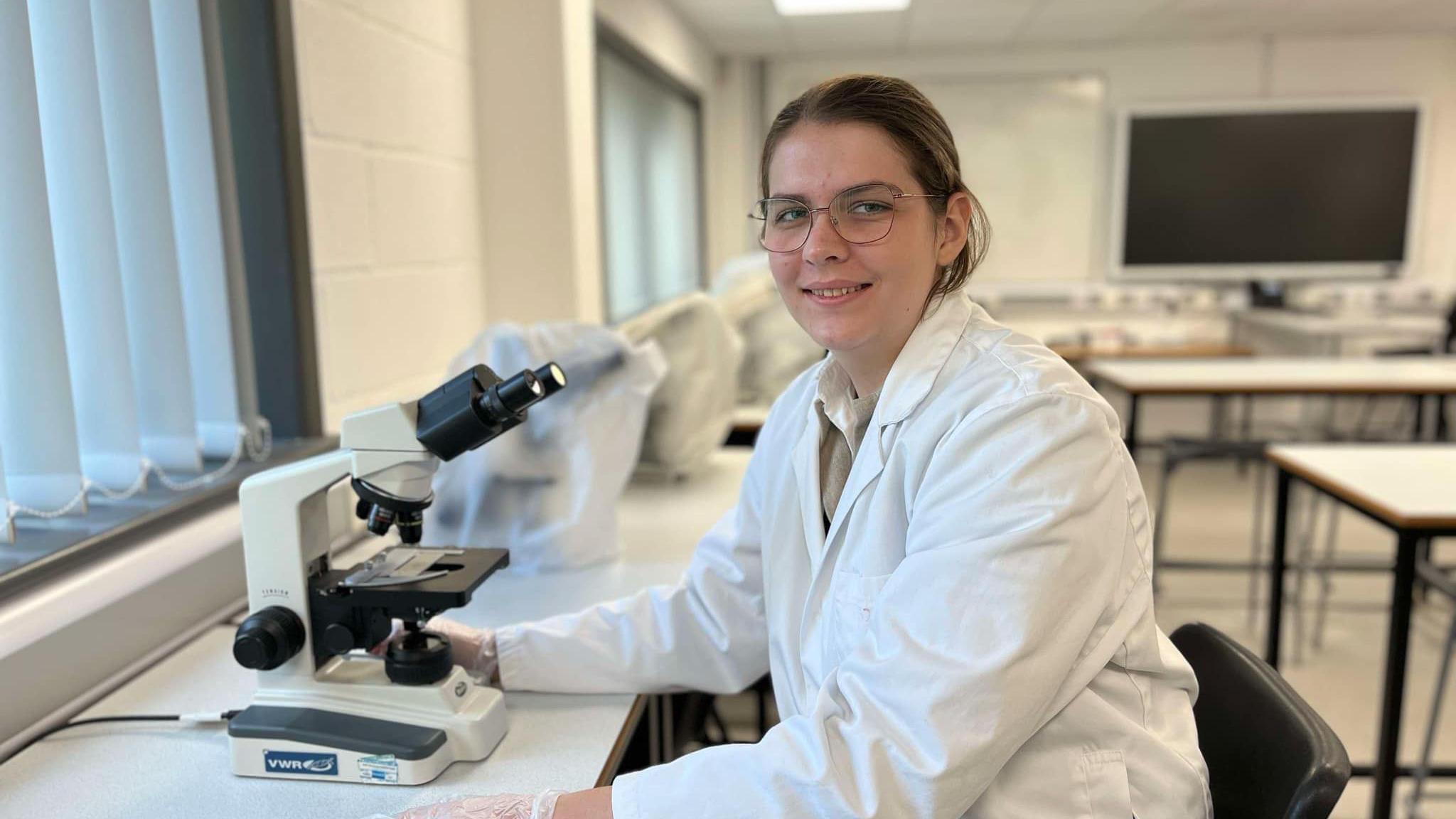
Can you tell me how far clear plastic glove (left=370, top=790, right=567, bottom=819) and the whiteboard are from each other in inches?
210

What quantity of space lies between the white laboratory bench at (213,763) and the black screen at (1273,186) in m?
5.27

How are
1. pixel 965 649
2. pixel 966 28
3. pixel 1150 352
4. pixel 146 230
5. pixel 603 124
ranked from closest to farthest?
1. pixel 965 649
2. pixel 146 230
3. pixel 603 124
4. pixel 966 28
5. pixel 1150 352

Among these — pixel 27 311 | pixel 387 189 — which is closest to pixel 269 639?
pixel 27 311

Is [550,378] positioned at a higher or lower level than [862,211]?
lower

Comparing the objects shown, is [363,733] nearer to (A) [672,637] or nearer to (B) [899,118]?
(A) [672,637]

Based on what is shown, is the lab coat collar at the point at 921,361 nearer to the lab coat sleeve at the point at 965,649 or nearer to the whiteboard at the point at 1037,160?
the lab coat sleeve at the point at 965,649

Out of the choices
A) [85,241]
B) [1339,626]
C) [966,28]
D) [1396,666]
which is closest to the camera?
[85,241]

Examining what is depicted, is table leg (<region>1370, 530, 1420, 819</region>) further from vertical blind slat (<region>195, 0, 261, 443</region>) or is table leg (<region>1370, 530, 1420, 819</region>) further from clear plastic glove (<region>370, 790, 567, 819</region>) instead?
vertical blind slat (<region>195, 0, 261, 443</region>)

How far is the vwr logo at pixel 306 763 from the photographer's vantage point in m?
0.99

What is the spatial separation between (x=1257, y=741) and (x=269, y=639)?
0.99m

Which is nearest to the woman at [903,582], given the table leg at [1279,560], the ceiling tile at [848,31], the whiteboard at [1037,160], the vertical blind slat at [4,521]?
the vertical blind slat at [4,521]

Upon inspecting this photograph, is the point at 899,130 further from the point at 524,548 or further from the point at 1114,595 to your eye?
the point at 524,548

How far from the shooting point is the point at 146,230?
1453 mm

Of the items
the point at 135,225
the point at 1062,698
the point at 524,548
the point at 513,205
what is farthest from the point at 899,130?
the point at 513,205
